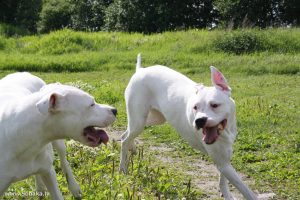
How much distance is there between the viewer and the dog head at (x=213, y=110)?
4.73 meters

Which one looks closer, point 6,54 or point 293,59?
point 293,59

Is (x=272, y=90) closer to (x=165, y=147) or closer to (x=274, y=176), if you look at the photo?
(x=165, y=147)

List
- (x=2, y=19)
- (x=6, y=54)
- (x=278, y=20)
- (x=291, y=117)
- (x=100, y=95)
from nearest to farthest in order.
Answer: (x=291, y=117)
(x=100, y=95)
(x=6, y=54)
(x=278, y=20)
(x=2, y=19)

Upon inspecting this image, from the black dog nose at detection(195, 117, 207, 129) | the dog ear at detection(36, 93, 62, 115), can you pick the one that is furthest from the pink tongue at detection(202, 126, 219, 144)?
the dog ear at detection(36, 93, 62, 115)

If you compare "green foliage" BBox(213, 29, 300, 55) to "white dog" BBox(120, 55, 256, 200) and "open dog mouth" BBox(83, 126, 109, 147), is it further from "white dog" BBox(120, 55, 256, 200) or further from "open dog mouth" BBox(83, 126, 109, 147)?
"open dog mouth" BBox(83, 126, 109, 147)

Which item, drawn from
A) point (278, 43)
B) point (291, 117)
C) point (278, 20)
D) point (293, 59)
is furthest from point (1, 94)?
point (278, 20)

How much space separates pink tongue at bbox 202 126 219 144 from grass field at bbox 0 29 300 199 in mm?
607

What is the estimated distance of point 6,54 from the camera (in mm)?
17250

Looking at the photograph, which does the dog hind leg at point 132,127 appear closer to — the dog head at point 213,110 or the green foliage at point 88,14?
the dog head at point 213,110

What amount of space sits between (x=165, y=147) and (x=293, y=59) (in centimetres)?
787

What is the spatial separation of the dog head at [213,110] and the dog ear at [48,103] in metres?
1.38

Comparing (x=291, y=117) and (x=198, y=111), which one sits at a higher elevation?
(x=198, y=111)

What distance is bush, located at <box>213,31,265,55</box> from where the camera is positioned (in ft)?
52.6

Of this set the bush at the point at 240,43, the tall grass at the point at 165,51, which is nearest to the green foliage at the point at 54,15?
the tall grass at the point at 165,51
